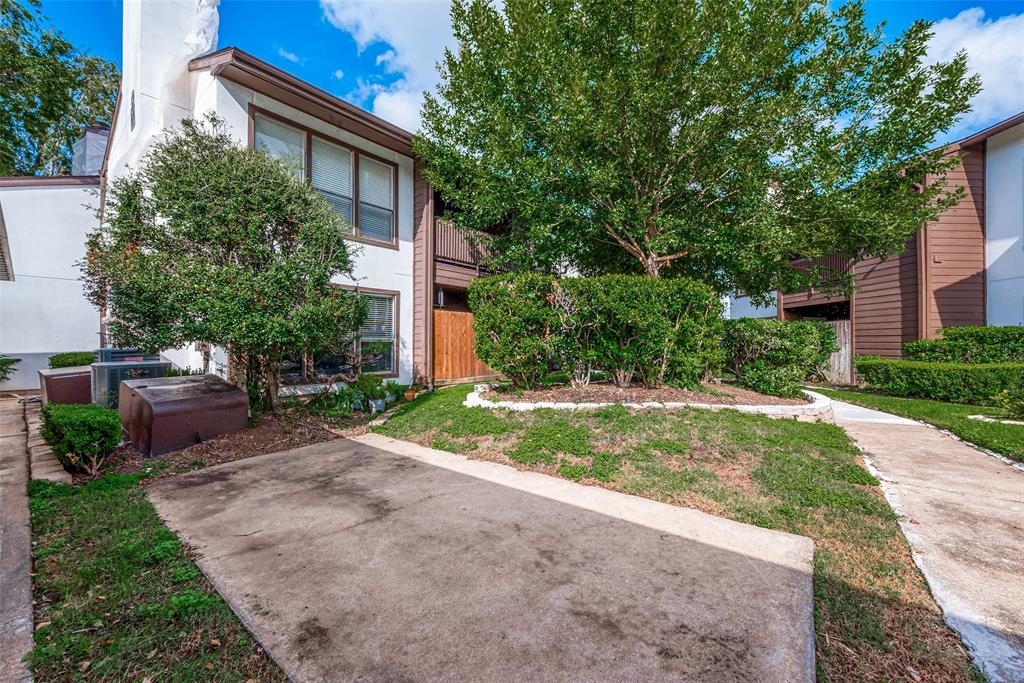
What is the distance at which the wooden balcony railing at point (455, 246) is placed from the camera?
10.4m

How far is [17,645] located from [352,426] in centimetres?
493

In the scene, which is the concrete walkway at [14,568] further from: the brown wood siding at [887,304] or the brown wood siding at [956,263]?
the brown wood siding at [956,263]

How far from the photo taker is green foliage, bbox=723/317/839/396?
23.7 ft

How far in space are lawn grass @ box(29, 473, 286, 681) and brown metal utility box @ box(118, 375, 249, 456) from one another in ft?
5.85

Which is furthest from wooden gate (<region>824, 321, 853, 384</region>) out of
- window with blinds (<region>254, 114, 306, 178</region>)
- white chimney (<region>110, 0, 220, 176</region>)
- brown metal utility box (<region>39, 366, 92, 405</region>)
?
brown metal utility box (<region>39, 366, 92, 405</region>)

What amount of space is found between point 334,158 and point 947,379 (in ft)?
42.5

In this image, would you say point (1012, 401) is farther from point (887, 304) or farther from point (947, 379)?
point (887, 304)

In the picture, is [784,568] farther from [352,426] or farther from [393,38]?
[393,38]

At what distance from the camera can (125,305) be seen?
5242 mm

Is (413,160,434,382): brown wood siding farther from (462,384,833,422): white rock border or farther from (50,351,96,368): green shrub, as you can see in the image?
(50,351,96,368): green shrub

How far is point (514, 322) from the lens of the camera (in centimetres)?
637

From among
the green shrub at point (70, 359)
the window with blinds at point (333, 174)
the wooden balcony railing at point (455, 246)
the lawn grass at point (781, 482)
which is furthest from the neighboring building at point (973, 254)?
the green shrub at point (70, 359)

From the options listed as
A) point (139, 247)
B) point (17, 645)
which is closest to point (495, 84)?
point (139, 247)

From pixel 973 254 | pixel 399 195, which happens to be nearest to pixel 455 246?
pixel 399 195
